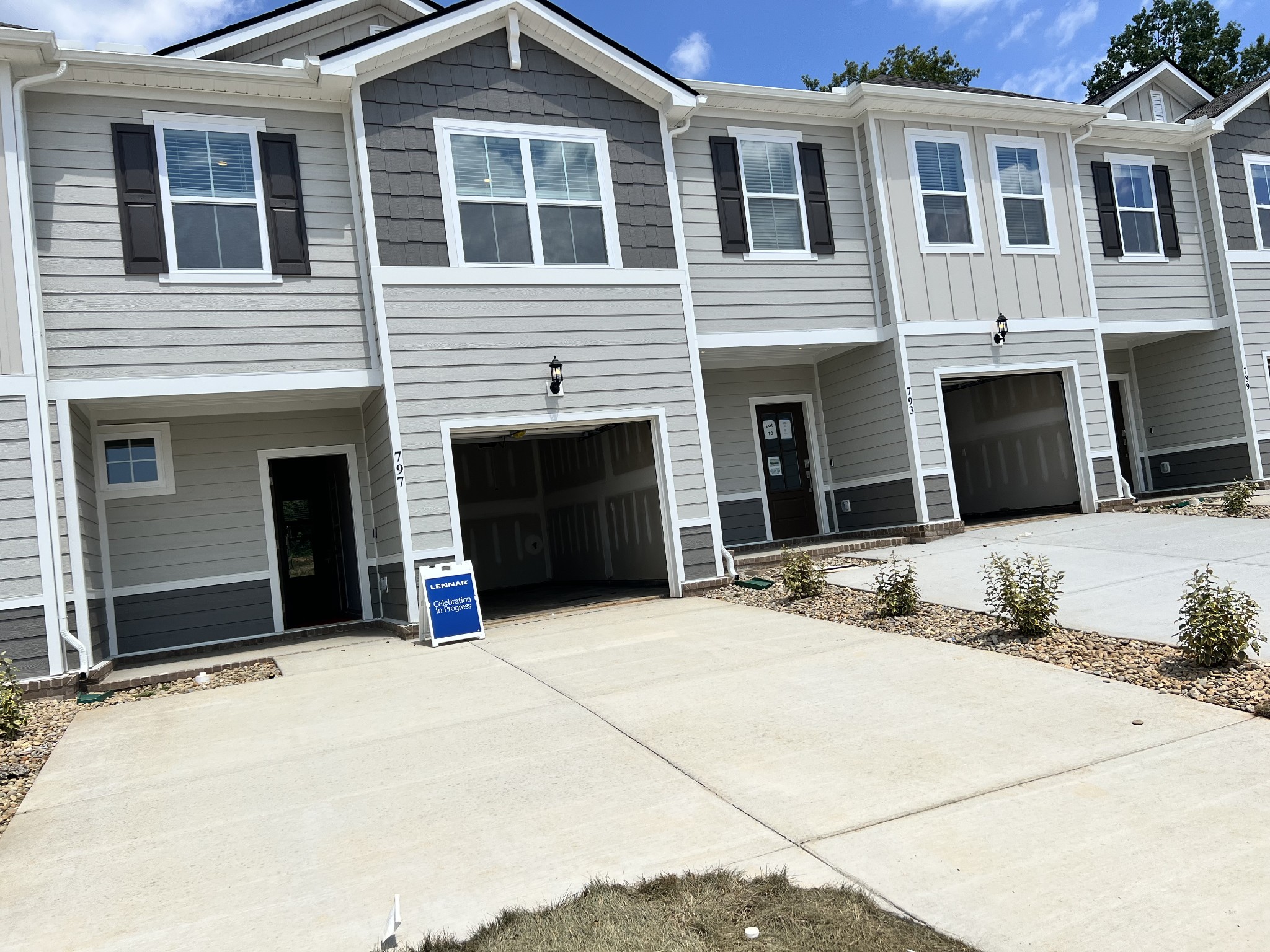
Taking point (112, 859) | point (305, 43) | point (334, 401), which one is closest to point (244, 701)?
point (112, 859)

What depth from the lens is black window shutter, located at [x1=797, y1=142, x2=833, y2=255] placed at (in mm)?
11930

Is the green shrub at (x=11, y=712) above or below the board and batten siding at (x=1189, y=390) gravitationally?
below

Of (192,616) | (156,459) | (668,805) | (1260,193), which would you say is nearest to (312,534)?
(192,616)

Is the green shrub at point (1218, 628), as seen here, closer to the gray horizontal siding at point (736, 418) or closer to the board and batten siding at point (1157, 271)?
the gray horizontal siding at point (736, 418)

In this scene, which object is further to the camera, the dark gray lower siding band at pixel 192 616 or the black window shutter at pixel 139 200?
the dark gray lower siding band at pixel 192 616

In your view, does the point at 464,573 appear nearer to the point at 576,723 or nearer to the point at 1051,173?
the point at 576,723

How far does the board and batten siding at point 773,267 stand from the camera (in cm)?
1137

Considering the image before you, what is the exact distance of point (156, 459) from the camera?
Result: 406 inches

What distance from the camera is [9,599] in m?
7.78

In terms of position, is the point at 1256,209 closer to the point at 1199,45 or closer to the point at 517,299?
the point at 517,299

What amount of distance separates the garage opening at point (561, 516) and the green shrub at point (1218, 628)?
5.73m

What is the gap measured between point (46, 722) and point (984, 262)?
11.3 metres

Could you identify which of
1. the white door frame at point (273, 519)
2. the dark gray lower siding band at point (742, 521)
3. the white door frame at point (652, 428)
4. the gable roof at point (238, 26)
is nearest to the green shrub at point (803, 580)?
the white door frame at point (652, 428)

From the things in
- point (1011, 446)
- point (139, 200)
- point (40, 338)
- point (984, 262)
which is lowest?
point (1011, 446)
